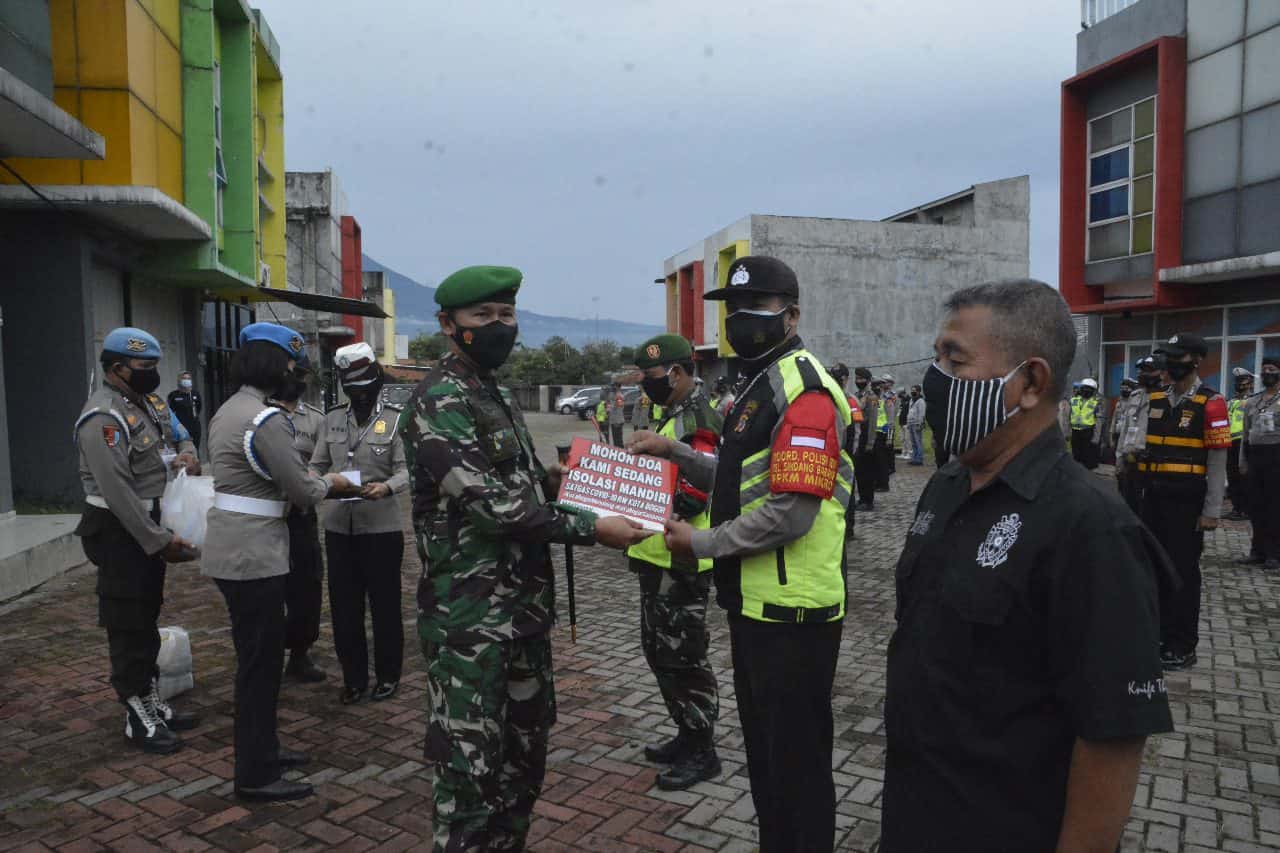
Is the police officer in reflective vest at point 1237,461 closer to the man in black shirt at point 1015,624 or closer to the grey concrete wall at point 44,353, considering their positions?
the man in black shirt at point 1015,624

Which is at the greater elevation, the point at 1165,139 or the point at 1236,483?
the point at 1165,139

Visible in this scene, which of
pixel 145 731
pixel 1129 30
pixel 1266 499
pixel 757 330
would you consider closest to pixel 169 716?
pixel 145 731

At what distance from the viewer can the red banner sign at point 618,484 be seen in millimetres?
3146

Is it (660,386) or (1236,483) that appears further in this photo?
(1236,483)

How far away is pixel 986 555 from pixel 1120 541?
232 millimetres

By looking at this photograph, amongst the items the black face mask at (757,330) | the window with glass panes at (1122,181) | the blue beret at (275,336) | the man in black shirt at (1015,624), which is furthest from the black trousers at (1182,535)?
the window with glass panes at (1122,181)

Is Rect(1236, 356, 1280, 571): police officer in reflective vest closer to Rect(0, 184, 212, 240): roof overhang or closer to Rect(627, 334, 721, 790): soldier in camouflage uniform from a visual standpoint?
Rect(627, 334, 721, 790): soldier in camouflage uniform

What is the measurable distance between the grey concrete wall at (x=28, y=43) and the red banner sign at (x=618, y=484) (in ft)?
31.8

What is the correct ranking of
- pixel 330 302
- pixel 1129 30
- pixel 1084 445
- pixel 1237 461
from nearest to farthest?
pixel 1237 461 → pixel 330 302 → pixel 1084 445 → pixel 1129 30

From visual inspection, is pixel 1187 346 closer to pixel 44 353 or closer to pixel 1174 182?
pixel 44 353

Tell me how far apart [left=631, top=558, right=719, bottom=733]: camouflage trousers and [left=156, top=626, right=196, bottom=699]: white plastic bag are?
2.96 metres

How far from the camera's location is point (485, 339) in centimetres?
307

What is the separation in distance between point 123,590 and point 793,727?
3.45 metres

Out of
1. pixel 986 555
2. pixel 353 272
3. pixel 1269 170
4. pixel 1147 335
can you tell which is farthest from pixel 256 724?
pixel 353 272
